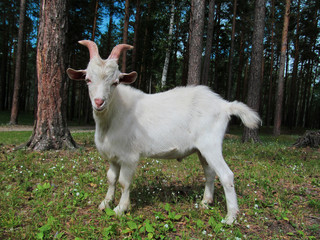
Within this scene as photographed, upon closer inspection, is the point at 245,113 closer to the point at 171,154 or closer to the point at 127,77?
the point at 171,154

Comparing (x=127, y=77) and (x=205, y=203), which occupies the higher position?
(x=127, y=77)

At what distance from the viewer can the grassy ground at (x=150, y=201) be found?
2606 mm

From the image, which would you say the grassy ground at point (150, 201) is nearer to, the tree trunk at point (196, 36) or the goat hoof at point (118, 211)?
the goat hoof at point (118, 211)

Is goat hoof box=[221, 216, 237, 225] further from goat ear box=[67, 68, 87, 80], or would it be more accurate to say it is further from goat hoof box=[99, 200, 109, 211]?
goat ear box=[67, 68, 87, 80]

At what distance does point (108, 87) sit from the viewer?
8.89 feet

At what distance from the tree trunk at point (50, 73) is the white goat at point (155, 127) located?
2.87m

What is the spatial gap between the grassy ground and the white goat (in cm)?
30

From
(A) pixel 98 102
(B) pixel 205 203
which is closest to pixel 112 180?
(A) pixel 98 102

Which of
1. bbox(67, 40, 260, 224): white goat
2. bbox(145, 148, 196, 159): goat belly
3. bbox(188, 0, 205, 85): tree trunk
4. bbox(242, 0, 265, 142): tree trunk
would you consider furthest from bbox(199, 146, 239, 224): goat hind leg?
bbox(242, 0, 265, 142): tree trunk

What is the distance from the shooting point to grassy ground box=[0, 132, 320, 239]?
2.61 m

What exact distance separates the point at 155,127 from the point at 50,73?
381 centimetres

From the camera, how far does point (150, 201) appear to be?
3439 millimetres

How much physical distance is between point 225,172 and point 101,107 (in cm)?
188

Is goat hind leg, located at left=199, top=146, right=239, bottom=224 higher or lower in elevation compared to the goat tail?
lower
